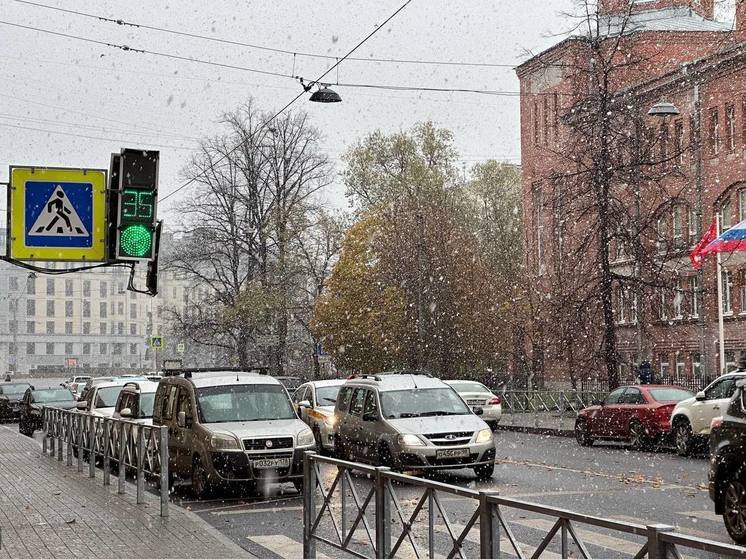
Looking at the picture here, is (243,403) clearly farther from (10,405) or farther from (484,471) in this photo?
(10,405)

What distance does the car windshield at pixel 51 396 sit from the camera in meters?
37.0

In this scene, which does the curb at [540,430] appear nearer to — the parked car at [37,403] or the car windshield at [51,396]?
the parked car at [37,403]

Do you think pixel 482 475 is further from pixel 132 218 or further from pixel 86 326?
pixel 86 326

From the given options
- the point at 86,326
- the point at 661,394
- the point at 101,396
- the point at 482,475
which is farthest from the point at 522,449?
the point at 86,326

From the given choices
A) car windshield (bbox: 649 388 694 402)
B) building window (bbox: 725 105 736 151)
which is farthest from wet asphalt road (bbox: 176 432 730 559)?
building window (bbox: 725 105 736 151)

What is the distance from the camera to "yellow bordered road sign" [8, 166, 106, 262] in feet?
37.1

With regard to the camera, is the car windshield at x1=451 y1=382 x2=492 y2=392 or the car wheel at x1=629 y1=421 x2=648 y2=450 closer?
the car wheel at x1=629 y1=421 x2=648 y2=450

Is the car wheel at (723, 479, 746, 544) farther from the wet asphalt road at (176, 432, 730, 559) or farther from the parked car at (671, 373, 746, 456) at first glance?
the parked car at (671, 373, 746, 456)

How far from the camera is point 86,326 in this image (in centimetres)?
13288

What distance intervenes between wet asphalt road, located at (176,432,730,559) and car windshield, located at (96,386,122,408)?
8372 millimetres

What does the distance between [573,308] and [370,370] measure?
15632 mm

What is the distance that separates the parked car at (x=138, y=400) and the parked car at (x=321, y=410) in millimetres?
2767

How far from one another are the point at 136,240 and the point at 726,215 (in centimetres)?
3874

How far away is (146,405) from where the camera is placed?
69.8ft
